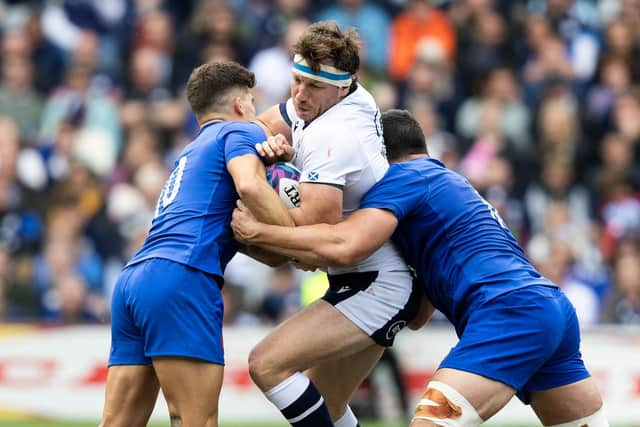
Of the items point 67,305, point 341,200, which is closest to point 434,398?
point 341,200

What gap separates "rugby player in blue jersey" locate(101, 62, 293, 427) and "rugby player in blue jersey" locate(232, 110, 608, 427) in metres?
0.19

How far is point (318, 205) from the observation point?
22.2 feet

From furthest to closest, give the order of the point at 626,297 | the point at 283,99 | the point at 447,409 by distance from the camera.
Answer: the point at 283,99 → the point at 626,297 → the point at 447,409

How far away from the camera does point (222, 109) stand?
A: 281 inches

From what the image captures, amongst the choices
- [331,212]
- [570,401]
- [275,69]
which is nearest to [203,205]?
[331,212]

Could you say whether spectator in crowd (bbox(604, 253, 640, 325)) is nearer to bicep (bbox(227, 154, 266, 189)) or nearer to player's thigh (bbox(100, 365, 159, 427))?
bicep (bbox(227, 154, 266, 189))

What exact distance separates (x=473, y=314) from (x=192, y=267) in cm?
154

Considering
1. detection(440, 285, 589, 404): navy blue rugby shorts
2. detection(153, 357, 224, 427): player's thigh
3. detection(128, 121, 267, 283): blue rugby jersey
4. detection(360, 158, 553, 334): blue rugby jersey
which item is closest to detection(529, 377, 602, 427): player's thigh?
detection(440, 285, 589, 404): navy blue rugby shorts

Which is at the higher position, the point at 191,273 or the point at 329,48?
the point at 329,48

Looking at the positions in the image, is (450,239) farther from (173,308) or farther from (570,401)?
(173,308)

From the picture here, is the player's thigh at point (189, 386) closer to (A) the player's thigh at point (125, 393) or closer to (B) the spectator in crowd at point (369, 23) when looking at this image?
(A) the player's thigh at point (125, 393)

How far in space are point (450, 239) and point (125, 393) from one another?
1.98 m

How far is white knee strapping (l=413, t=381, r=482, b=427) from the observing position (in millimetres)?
6516

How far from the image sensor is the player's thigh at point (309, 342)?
6.88m
